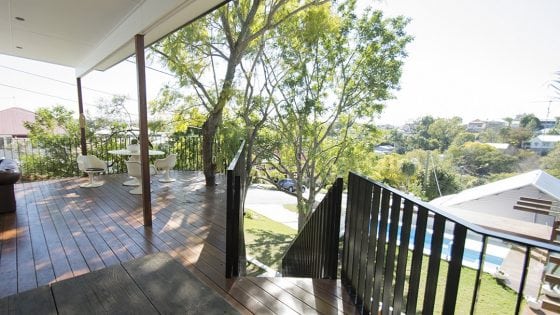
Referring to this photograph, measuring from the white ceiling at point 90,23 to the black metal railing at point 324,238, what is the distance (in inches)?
91.6

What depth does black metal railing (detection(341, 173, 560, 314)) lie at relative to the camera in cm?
106

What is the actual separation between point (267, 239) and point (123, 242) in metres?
8.85

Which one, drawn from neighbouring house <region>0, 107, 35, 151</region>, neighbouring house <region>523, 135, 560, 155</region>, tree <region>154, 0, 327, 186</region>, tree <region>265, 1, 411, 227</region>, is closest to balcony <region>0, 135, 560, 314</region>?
tree <region>154, 0, 327, 186</region>

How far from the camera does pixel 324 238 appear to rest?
2693 millimetres

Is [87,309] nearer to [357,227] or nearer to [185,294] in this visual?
[185,294]

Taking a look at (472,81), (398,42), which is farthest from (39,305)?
(472,81)

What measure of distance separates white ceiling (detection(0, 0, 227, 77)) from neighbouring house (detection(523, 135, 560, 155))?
1445cm

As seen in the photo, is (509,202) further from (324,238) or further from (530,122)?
(324,238)

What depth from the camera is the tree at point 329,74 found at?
834 cm

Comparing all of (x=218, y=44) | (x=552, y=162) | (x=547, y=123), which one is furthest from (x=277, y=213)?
(x=547, y=123)

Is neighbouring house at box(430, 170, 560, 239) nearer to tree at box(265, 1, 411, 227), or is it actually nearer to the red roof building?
tree at box(265, 1, 411, 227)

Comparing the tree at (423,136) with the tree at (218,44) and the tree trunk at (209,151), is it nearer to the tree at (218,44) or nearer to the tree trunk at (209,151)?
the tree at (218,44)

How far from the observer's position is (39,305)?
1.01 meters

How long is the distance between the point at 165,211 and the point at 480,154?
17970 millimetres
